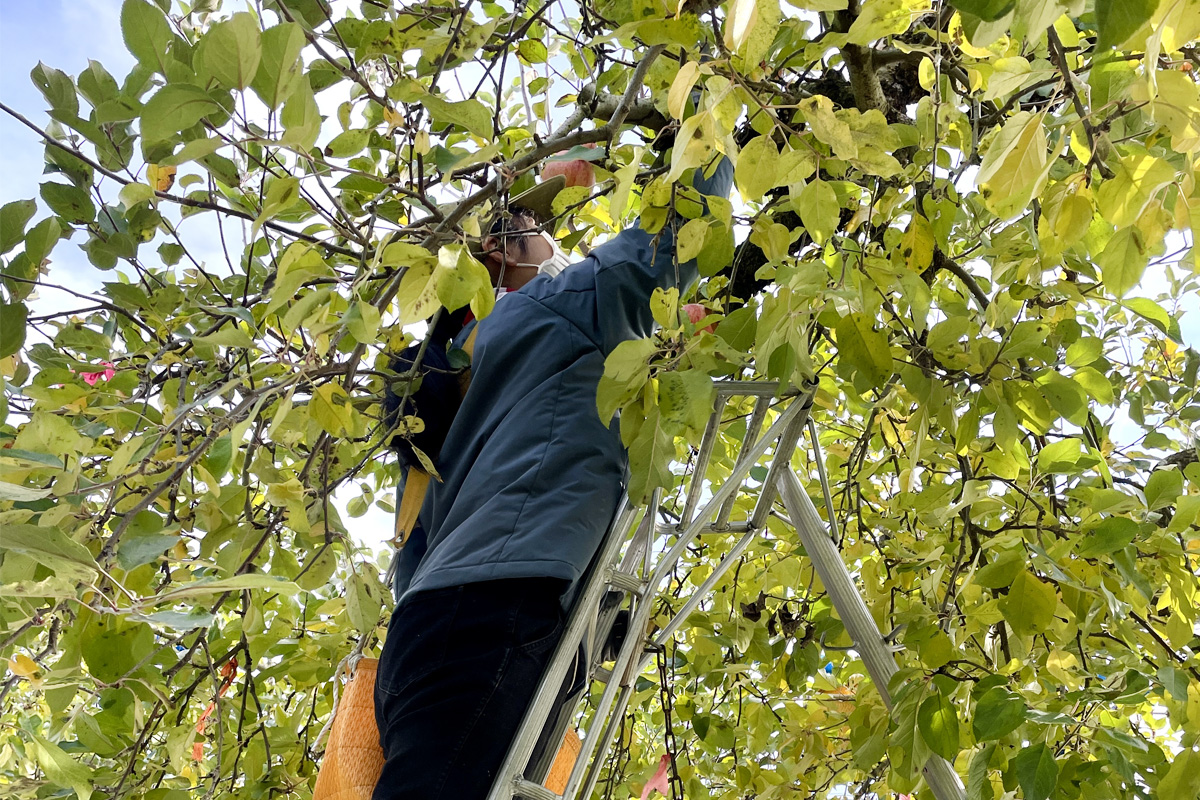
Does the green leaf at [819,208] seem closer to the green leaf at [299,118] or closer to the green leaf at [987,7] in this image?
the green leaf at [987,7]

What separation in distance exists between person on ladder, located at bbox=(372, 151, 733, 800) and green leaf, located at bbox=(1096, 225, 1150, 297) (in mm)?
511

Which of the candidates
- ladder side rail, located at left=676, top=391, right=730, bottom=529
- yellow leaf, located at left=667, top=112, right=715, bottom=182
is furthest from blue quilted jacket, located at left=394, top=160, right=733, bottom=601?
yellow leaf, located at left=667, top=112, right=715, bottom=182

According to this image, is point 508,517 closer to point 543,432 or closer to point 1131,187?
point 543,432

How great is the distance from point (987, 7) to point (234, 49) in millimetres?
535

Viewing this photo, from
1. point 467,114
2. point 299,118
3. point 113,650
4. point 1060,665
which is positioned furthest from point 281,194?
point 1060,665

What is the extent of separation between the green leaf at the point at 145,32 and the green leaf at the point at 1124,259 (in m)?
0.86

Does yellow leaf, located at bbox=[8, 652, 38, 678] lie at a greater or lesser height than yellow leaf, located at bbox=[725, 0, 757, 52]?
lesser

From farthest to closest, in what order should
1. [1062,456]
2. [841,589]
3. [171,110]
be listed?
[841,589] → [1062,456] → [171,110]

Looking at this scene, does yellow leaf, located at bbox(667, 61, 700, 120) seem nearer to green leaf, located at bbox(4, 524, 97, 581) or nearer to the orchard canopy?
the orchard canopy

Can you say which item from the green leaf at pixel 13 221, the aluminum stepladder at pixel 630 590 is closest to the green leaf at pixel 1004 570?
the aluminum stepladder at pixel 630 590

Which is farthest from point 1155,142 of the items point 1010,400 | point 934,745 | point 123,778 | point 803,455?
point 123,778

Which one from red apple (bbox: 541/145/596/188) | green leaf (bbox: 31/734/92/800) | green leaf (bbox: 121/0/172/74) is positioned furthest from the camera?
red apple (bbox: 541/145/596/188)

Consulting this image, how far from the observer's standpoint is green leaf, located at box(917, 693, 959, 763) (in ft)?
3.14

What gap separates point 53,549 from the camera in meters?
0.56
